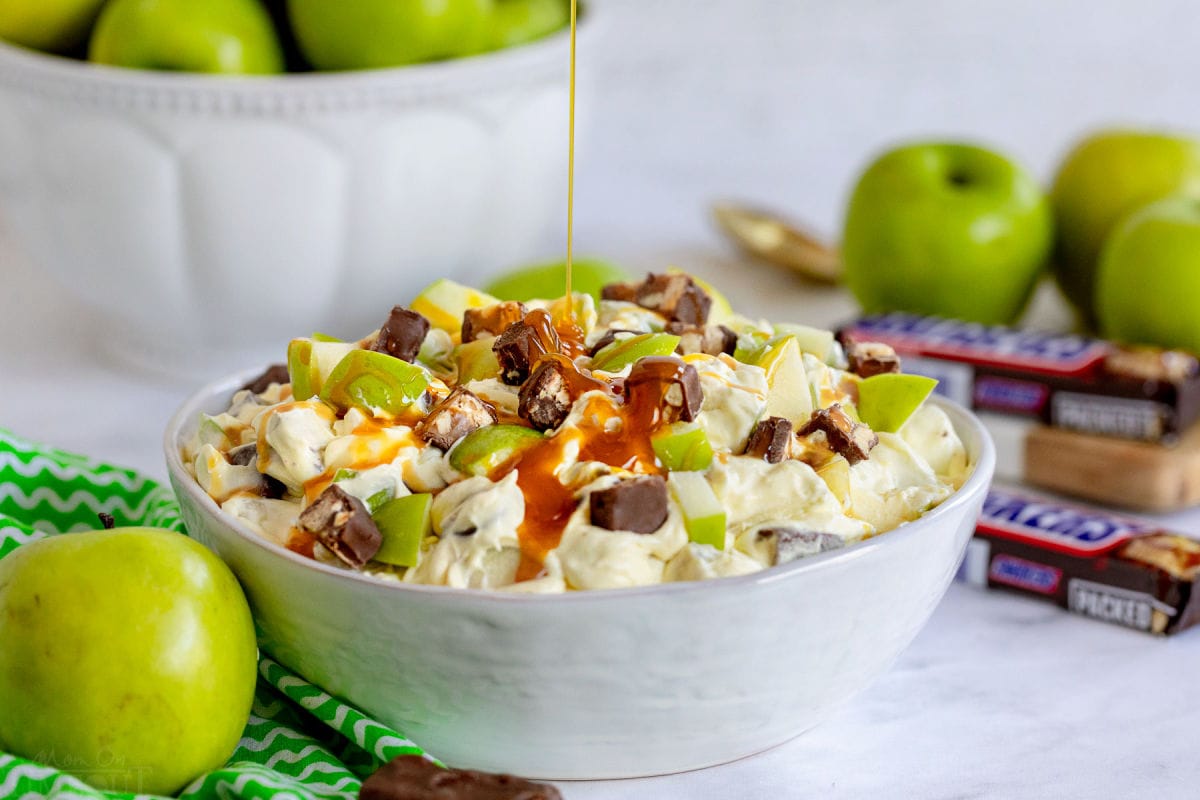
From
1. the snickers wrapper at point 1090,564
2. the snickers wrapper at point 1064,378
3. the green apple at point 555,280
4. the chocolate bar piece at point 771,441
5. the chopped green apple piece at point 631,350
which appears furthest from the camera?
the green apple at point 555,280

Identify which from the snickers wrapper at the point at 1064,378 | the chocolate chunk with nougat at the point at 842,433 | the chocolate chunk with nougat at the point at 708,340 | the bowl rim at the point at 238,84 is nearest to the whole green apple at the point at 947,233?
the snickers wrapper at the point at 1064,378

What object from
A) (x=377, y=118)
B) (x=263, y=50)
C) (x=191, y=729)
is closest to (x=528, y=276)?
(x=377, y=118)

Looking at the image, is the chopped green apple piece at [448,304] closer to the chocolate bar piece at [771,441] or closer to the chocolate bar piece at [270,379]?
the chocolate bar piece at [270,379]

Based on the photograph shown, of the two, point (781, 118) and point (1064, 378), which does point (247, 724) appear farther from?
point (781, 118)

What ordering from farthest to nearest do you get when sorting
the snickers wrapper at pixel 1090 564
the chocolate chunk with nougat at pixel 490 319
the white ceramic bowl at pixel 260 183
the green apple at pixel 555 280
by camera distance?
the green apple at pixel 555 280 → the white ceramic bowl at pixel 260 183 → the snickers wrapper at pixel 1090 564 → the chocolate chunk with nougat at pixel 490 319

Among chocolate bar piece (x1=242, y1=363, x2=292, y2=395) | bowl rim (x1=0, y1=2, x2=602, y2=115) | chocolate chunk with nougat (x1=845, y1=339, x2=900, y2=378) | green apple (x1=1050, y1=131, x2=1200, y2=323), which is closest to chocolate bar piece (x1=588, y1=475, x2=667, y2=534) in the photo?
chocolate chunk with nougat (x1=845, y1=339, x2=900, y2=378)

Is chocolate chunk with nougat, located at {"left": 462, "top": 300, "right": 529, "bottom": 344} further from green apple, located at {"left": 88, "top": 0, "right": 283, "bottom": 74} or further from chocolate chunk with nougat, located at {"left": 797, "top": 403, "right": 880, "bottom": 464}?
green apple, located at {"left": 88, "top": 0, "right": 283, "bottom": 74}

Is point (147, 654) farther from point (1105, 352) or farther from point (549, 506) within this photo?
point (1105, 352)
